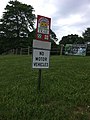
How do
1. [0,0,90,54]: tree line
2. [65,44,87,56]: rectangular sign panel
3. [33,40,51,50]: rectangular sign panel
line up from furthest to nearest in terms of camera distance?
1. [0,0,90,54]: tree line
2. [65,44,87,56]: rectangular sign panel
3. [33,40,51,50]: rectangular sign panel

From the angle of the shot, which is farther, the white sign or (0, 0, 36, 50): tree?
(0, 0, 36, 50): tree

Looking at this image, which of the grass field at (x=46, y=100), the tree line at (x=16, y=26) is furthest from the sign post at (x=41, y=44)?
the tree line at (x=16, y=26)

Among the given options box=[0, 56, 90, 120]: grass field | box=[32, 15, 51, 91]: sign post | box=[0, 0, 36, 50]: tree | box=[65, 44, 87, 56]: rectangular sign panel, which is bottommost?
box=[0, 56, 90, 120]: grass field

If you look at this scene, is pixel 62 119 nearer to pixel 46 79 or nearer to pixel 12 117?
pixel 12 117

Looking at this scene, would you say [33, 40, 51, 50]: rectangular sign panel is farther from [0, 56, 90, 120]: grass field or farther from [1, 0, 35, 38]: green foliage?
[1, 0, 35, 38]: green foliage

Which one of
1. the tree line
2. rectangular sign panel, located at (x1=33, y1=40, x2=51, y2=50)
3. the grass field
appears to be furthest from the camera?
the tree line

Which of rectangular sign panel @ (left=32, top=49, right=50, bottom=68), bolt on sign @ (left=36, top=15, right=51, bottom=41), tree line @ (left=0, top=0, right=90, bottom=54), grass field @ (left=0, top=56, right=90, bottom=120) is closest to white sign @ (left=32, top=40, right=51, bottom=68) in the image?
rectangular sign panel @ (left=32, top=49, right=50, bottom=68)

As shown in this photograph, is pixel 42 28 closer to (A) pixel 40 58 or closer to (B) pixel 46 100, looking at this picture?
(A) pixel 40 58

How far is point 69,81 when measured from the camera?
30.4ft

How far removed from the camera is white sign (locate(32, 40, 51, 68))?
776 centimetres

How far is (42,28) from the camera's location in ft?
25.9

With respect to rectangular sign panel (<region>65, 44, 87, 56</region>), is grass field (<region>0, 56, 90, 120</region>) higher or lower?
lower

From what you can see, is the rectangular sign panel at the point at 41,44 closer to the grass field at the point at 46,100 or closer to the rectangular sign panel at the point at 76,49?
the grass field at the point at 46,100

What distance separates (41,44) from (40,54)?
275mm
